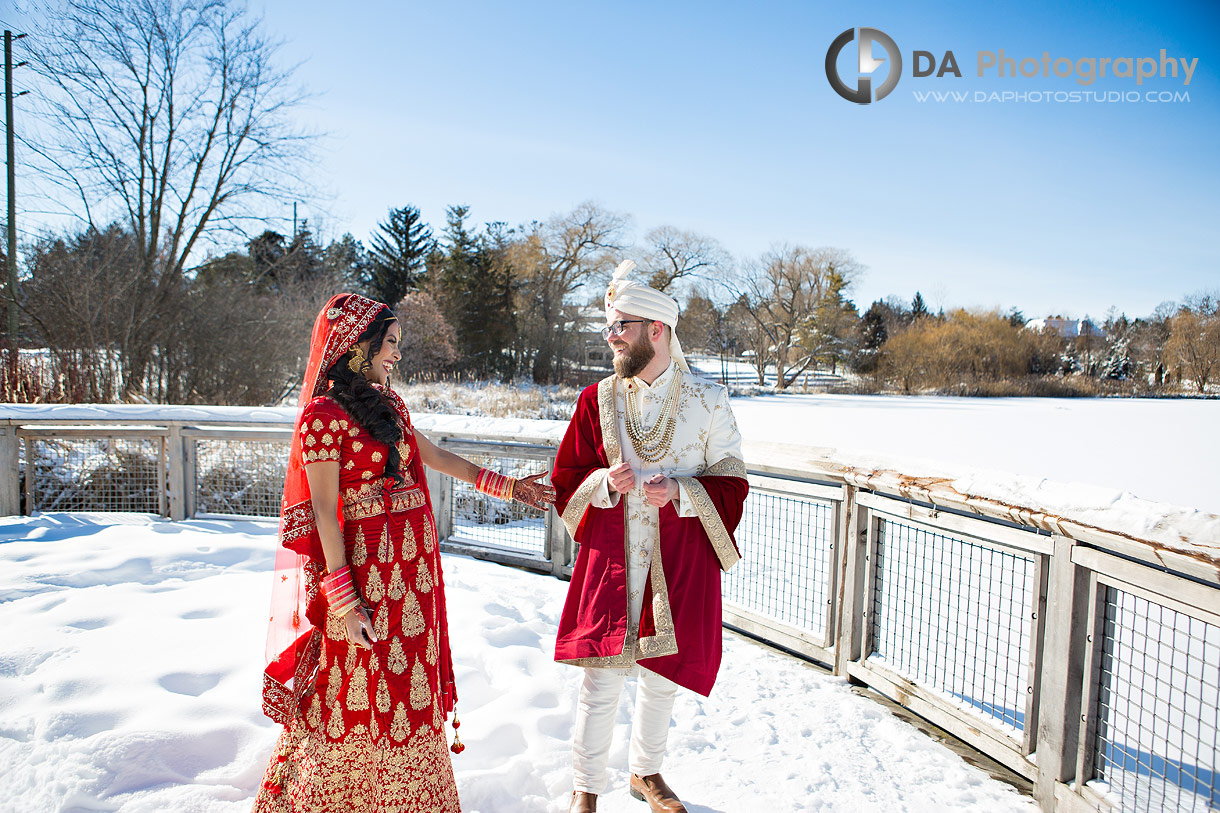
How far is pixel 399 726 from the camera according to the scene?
183 centimetres

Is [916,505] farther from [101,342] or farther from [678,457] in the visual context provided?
[101,342]

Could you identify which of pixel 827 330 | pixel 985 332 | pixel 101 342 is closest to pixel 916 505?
pixel 101 342

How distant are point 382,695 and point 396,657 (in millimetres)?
106

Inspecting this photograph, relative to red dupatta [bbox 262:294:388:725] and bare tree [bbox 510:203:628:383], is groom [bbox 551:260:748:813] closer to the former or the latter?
red dupatta [bbox 262:294:388:725]

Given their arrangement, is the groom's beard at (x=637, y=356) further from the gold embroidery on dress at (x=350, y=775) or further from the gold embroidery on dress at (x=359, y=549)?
the gold embroidery on dress at (x=350, y=775)

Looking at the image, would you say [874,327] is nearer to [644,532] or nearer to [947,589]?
[947,589]

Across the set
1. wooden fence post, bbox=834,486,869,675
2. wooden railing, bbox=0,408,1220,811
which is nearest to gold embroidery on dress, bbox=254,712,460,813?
wooden railing, bbox=0,408,1220,811

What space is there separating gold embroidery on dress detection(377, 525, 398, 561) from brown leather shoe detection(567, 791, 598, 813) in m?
0.91

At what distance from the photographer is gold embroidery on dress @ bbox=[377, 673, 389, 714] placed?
1.82 metres

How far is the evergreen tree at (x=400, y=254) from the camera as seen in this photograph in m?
34.3

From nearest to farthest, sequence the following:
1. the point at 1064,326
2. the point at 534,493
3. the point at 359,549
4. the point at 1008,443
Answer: the point at 359,549 → the point at 534,493 → the point at 1008,443 → the point at 1064,326

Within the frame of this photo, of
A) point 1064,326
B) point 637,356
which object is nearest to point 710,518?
point 637,356

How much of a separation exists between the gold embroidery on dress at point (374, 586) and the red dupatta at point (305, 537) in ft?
0.46

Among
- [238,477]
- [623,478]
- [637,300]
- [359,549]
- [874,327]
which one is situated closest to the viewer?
[359,549]
